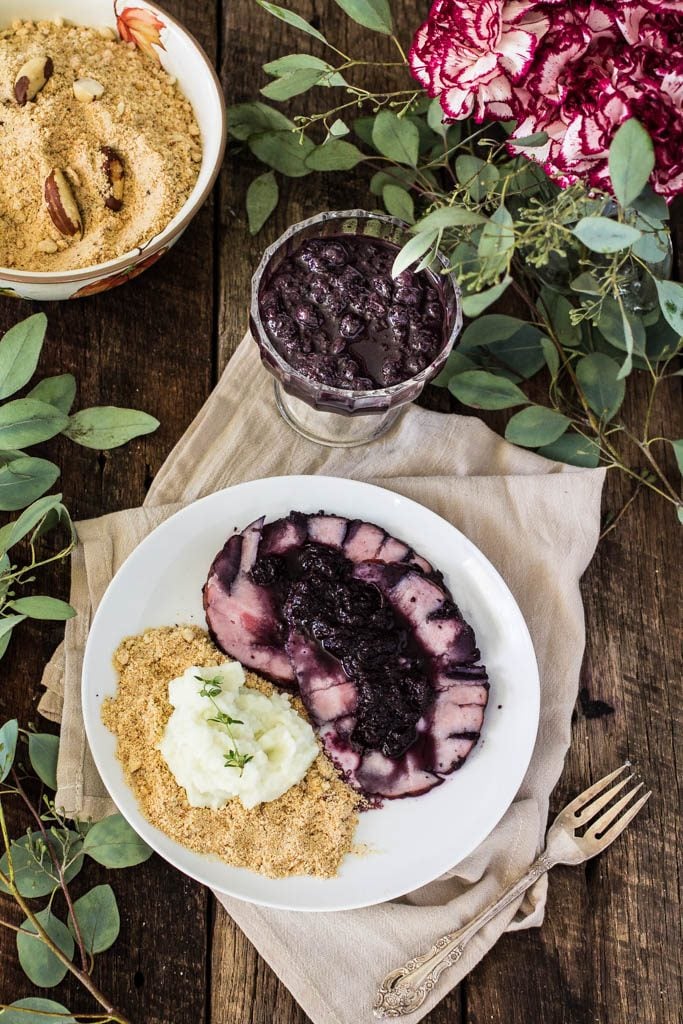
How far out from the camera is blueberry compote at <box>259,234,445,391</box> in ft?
5.69

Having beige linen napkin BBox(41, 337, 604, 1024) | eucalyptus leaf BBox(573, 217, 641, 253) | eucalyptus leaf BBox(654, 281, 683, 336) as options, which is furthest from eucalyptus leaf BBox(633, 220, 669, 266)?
beige linen napkin BBox(41, 337, 604, 1024)

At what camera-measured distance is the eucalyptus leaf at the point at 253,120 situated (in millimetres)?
1981

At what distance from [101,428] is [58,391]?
111mm

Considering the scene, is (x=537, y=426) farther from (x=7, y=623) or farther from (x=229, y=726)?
(x=7, y=623)

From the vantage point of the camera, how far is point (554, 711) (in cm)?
196

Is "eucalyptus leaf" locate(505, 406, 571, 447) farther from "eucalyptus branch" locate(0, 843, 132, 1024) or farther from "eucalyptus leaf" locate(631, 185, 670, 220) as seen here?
"eucalyptus branch" locate(0, 843, 132, 1024)

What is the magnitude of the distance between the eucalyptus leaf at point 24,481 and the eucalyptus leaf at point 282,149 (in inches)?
30.4

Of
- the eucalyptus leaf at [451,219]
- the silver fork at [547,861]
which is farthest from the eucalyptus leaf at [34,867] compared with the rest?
the eucalyptus leaf at [451,219]

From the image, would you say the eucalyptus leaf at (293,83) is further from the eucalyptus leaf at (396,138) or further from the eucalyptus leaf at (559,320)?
the eucalyptus leaf at (559,320)

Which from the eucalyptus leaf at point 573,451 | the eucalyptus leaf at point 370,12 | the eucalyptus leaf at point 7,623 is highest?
the eucalyptus leaf at point 370,12

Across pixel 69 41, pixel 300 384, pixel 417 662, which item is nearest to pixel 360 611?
pixel 417 662

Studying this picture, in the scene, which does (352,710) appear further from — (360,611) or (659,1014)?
(659,1014)

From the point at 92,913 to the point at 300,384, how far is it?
1.03 meters

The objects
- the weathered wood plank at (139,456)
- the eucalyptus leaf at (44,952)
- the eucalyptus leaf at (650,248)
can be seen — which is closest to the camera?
the eucalyptus leaf at (650,248)
